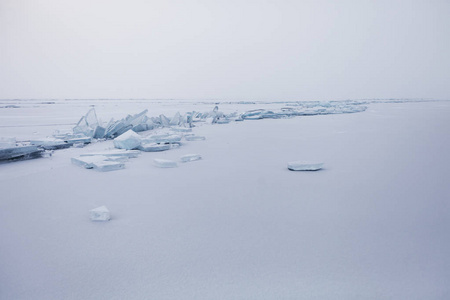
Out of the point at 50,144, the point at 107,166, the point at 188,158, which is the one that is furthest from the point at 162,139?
the point at 107,166

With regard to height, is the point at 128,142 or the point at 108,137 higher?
the point at 128,142

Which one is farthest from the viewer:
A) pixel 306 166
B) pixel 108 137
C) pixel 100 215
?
pixel 108 137

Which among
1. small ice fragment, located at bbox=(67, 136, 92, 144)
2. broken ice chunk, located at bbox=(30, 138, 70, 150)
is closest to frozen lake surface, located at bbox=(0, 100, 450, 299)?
broken ice chunk, located at bbox=(30, 138, 70, 150)

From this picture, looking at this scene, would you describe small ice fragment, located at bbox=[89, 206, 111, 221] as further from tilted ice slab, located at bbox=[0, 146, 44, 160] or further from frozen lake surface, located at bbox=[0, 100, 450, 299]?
tilted ice slab, located at bbox=[0, 146, 44, 160]

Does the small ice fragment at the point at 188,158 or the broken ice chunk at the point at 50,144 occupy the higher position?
the broken ice chunk at the point at 50,144

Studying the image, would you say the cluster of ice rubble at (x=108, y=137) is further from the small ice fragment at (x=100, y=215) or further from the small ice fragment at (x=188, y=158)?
the small ice fragment at (x=100, y=215)

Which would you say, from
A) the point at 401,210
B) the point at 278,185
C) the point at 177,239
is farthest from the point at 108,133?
the point at 401,210

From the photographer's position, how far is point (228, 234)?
4.91ft

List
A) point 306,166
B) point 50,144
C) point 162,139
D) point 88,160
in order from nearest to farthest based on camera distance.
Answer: point 306,166, point 88,160, point 50,144, point 162,139

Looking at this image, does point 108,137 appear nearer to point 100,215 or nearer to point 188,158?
point 188,158

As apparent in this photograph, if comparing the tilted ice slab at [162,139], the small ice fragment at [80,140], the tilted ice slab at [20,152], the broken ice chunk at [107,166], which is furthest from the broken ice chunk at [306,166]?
the small ice fragment at [80,140]

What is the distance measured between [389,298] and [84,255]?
3.82 feet

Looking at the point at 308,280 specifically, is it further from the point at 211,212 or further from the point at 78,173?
the point at 78,173

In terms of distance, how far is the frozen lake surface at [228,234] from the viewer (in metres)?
1.10
